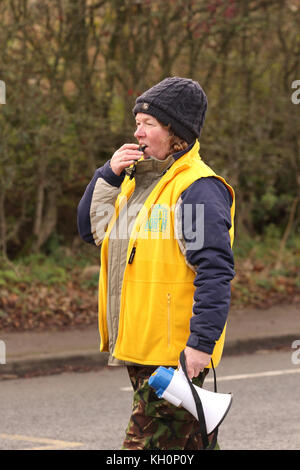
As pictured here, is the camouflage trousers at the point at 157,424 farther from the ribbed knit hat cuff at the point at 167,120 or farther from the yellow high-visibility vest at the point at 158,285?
the ribbed knit hat cuff at the point at 167,120

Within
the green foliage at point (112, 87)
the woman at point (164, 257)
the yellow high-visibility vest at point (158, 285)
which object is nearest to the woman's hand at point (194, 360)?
the woman at point (164, 257)

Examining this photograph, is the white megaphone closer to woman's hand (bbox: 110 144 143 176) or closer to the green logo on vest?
the green logo on vest

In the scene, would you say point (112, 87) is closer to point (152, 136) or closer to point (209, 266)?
point (152, 136)

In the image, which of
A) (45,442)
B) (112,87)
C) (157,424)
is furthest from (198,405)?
(112,87)

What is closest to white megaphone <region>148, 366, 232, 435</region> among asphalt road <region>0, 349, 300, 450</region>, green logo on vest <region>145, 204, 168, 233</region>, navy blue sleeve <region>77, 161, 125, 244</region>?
green logo on vest <region>145, 204, 168, 233</region>

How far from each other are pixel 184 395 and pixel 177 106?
1.10m

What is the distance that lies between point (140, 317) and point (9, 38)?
8.36m

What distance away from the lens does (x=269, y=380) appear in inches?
319

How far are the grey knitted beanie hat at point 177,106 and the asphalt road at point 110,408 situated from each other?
287 centimetres

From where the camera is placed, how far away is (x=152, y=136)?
3.48 meters

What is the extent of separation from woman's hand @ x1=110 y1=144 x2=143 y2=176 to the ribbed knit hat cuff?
0.46 feet

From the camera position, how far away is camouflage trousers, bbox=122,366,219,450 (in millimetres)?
3346

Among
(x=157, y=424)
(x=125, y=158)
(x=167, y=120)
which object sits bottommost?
(x=157, y=424)
